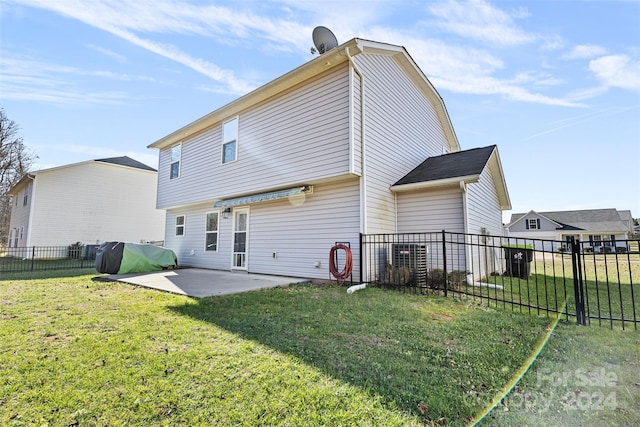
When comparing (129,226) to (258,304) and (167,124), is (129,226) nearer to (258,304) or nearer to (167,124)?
(167,124)

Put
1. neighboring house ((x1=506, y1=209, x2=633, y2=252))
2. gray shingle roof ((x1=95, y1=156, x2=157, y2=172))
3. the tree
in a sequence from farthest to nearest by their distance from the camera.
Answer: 1. neighboring house ((x1=506, y1=209, x2=633, y2=252))
2. the tree
3. gray shingle roof ((x1=95, y1=156, x2=157, y2=172))

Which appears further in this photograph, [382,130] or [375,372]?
[382,130]

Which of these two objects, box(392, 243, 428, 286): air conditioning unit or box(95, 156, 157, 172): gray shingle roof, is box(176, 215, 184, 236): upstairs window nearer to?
box(392, 243, 428, 286): air conditioning unit

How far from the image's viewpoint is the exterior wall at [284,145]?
7047mm

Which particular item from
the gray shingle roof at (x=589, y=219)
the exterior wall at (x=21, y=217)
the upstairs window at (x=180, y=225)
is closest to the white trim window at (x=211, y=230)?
the upstairs window at (x=180, y=225)

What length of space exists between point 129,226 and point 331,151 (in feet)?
61.1

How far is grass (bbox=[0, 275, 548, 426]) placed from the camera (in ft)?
6.39

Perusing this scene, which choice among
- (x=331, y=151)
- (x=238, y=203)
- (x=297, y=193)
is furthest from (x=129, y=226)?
(x=331, y=151)

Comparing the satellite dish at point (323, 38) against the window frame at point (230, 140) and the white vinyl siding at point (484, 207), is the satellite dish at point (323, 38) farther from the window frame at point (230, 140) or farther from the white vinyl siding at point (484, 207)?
the white vinyl siding at point (484, 207)

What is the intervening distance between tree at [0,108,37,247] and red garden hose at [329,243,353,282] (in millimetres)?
28221

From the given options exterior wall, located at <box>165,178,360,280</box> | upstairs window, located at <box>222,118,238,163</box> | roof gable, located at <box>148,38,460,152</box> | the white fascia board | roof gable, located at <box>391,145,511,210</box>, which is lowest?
exterior wall, located at <box>165,178,360,280</box>

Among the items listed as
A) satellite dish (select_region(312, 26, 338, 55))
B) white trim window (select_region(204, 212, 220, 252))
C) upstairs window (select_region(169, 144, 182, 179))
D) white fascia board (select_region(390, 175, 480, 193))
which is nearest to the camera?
white fascia board (select_region(390, 175, 480, 193))

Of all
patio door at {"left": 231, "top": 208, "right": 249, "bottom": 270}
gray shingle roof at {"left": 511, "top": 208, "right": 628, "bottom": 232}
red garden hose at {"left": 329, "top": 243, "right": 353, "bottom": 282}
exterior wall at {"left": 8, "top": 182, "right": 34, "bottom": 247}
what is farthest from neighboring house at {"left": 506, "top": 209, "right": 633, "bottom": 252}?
exterior wall at {"left": 8, "top": 182, "right": 34, "bottom": 247}

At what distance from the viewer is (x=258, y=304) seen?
16.1 ft
